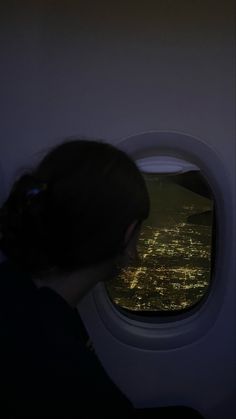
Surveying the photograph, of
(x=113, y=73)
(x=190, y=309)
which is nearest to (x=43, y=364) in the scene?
(x=113, y=73)

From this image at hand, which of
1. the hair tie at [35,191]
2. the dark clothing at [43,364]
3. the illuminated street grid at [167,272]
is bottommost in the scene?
the illuminated street grid at [167,272]

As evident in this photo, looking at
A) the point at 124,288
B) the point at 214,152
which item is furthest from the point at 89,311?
the point at 214,152

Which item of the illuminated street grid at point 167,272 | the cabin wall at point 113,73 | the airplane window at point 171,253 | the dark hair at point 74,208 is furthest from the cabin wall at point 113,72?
the dark hair at point 74,208

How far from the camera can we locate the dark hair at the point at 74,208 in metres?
0.89

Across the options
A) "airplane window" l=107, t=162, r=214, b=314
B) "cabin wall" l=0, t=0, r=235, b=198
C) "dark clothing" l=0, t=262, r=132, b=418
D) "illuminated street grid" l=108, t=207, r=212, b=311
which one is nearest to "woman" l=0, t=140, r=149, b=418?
"dark clothing" l=0, t=262, r=132, b=418

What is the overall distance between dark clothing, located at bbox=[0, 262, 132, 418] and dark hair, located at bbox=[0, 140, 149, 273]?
75 millimetres

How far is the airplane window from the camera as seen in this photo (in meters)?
1.71

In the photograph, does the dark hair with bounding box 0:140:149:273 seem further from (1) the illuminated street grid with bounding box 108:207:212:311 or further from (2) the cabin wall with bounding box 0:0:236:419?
(1) the illuminated street grid with bounding box 108:207:212:311

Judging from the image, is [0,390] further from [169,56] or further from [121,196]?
[169,56]

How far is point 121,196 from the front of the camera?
91 centimetres

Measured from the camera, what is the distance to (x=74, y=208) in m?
0.89

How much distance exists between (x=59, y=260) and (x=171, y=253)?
39.9 inches

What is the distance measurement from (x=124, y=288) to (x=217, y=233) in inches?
16.1

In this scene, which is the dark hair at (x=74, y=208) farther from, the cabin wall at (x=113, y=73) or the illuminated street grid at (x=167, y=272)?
the illuminated street grid at (x=167, y=272)
